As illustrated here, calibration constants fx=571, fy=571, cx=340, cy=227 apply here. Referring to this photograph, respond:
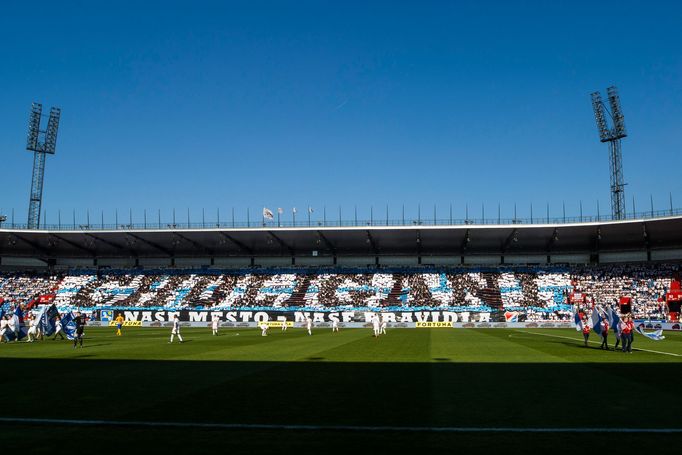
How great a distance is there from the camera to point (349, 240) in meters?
84.8

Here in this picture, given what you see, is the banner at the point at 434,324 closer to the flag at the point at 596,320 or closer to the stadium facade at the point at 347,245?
the stadium facade at the point at 347,245

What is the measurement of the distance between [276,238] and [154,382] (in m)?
66.2

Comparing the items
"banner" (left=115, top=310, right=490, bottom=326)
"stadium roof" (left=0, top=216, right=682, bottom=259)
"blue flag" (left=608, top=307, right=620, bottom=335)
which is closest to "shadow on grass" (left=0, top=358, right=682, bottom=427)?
"blue flag" (left=608, top=307, right=620, bottom=335)

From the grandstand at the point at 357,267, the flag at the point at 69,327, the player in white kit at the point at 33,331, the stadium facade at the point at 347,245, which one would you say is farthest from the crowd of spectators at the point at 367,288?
the flag at the point at 69,327

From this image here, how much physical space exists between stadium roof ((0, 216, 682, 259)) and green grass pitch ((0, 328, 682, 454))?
5271cm

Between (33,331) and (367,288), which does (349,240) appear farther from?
(33,331)

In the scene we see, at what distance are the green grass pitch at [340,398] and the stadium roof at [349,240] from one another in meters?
52.7

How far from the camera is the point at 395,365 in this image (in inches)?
947

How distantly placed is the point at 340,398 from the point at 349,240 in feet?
227

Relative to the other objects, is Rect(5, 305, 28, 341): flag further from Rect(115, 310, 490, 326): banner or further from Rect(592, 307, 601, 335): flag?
Rect(592, 307, 601, 335): flag

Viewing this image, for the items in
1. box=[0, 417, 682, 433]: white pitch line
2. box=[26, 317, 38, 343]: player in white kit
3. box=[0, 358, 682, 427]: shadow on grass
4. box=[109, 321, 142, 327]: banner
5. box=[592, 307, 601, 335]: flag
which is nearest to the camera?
box=[0, 417, 682, 433]: white pitch line

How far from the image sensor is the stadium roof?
78394 millimetres

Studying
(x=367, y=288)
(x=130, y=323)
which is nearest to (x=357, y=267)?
(x=367, y=288)

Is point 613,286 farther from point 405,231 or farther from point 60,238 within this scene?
point 60,238
